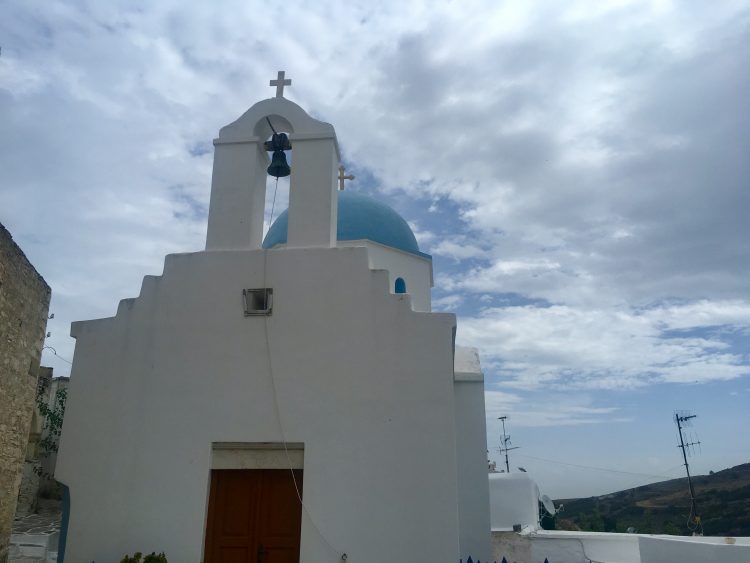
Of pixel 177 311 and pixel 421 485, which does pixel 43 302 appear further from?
pixel 421 485

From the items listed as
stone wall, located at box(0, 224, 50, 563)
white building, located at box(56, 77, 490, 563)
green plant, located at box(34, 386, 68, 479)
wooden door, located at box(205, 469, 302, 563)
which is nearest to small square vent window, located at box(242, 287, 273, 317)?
white building, located at box(56, 77, 490, 563)

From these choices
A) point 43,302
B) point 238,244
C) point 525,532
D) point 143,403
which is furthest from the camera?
point 525,532

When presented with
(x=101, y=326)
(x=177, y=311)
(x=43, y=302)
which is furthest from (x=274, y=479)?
(x=43, y=302)

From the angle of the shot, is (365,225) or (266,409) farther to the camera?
(365,225)

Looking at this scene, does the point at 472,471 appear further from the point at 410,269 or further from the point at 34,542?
the point at 34,542

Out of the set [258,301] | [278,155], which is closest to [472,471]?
[258,301]

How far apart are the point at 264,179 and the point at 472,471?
489 cm

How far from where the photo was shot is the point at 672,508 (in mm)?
38281

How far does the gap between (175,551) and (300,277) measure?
10.4 ft

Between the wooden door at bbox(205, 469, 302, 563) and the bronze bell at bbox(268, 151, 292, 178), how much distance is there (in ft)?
12.6

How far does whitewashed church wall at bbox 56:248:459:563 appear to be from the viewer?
6207 mm

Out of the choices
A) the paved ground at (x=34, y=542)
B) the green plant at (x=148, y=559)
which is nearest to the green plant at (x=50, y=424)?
the paved ground at (x=34, y=542)

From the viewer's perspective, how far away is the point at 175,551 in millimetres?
6203

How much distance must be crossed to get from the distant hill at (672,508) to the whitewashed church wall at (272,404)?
2330cm
